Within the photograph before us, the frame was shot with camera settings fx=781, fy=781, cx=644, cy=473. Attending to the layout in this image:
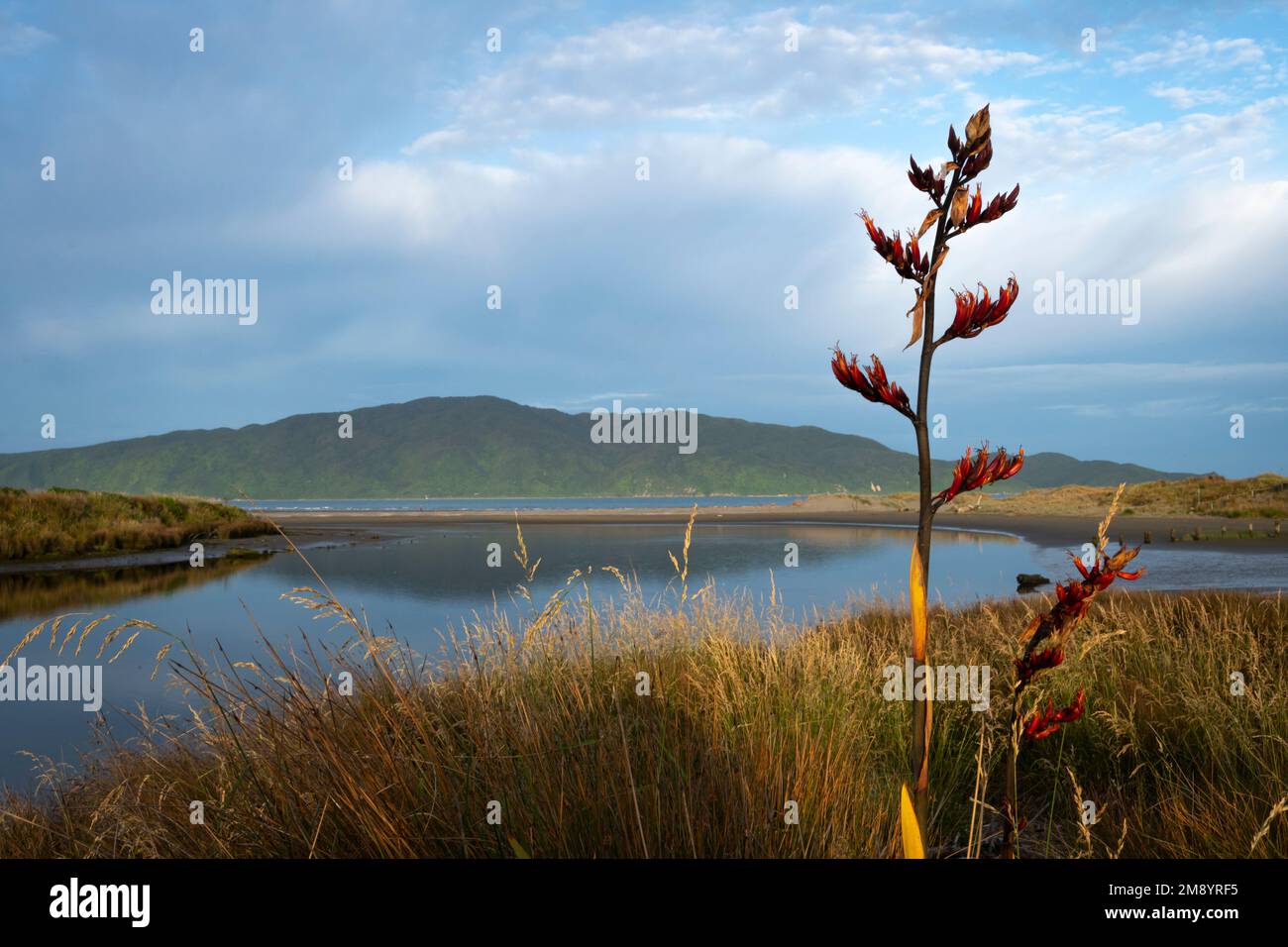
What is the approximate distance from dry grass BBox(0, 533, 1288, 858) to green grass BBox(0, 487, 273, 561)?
19.5 meters

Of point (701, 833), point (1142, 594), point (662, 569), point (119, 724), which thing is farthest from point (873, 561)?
point (701, 833)

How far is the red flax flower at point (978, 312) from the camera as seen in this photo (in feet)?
6.28

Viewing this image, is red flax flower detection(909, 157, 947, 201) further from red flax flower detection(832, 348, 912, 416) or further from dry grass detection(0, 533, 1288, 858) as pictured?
dry grass detection(0, 533, 1288, 858)

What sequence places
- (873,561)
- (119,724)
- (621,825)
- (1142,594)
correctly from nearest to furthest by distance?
(621,825) → (119,724) → (1142,594) → (873,561)

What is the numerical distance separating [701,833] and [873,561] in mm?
27448

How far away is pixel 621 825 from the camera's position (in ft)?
10.0

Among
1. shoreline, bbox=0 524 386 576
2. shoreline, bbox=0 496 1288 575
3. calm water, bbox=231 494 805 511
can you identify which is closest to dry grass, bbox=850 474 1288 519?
shoreline, bbox=0 496 1288 575

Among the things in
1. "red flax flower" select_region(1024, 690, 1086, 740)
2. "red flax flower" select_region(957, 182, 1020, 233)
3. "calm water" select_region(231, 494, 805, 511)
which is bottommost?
"calm water" select_region(231, 494, 805, 511)

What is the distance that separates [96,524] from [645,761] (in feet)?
103

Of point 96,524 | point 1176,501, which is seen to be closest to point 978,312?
point 96,524

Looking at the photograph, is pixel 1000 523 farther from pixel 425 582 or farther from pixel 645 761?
pixel 645 761

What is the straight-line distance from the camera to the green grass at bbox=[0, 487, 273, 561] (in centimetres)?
2509

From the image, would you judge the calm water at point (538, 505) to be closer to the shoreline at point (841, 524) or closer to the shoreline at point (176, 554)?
the shoreline at point (841, 524)
